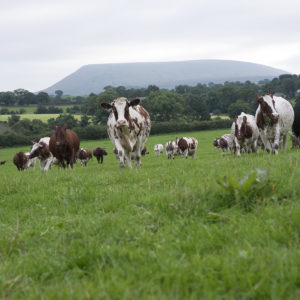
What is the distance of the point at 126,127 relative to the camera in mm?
12211

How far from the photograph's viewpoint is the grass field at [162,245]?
257 centimetres

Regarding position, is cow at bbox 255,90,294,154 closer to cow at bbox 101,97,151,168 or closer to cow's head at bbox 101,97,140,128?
cow at bbox 101,97,151,168

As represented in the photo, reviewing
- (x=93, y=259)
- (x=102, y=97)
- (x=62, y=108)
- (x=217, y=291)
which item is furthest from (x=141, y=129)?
(x=62, y=108)

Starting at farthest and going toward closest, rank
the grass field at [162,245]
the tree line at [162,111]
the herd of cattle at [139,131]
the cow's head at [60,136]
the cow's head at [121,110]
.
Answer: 1. the tree line at [162,111]
2. the cow's head at [60,136]
3. the herd of cattle at [139,131]
4. the cow's head at [121,110]
5. the grass field at [162,245]

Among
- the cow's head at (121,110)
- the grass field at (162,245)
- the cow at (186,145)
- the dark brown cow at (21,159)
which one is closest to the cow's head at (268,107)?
the cow's head at (121,110)

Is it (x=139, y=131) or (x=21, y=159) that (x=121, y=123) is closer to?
(x=139, y=131)

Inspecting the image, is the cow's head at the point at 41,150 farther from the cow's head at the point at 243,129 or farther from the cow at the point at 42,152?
the cow's head at the point at 243,129

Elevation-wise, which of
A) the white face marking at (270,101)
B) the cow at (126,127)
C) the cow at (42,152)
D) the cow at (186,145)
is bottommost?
the cow at (186,145)

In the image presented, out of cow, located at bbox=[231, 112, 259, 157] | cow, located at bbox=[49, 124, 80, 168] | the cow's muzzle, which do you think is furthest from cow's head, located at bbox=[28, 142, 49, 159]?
cow, located at bbox=[231, 112, 259, 157]

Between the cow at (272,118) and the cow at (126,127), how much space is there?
499 cm

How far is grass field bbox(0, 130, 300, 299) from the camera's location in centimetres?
257

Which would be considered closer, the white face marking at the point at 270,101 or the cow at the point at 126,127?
the cow at the point at 126,127

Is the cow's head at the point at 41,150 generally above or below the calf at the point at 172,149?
above

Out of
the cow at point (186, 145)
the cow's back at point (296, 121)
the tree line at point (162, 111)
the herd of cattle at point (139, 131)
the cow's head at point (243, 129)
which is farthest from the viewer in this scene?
the tree line at point (162, 111)
